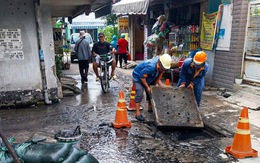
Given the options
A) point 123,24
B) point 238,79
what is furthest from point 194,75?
point 123,24

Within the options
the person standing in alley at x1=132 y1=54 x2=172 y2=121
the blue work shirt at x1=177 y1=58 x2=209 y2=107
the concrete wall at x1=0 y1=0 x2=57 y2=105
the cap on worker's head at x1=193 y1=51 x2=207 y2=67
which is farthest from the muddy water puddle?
the cap on worker's head at x1=193 y1=51 x2=207 y2=67

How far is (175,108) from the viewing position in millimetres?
5023

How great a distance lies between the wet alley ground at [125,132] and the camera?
388 centimetres

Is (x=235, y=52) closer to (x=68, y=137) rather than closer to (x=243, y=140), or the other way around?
(x=243, y=140)

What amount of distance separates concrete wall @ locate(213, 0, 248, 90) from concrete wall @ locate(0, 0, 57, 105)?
16.0 ft

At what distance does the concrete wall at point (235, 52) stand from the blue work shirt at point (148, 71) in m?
2.94

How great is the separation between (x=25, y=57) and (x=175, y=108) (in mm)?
3815

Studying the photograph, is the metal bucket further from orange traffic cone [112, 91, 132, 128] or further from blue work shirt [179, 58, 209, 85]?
blue work shirt [179, 58, 209, 85]

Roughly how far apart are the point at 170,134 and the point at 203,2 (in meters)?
5.63

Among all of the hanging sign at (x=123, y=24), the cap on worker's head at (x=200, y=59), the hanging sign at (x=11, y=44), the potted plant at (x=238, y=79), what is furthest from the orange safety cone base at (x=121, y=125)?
the hanging sign at (x=123, y=24)

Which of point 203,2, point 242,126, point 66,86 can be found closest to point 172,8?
point 203,2

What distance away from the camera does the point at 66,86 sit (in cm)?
783

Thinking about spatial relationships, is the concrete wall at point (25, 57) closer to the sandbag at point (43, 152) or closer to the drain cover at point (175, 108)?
the drain cover at point (175, 108)

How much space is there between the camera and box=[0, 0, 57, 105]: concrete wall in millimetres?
6031
